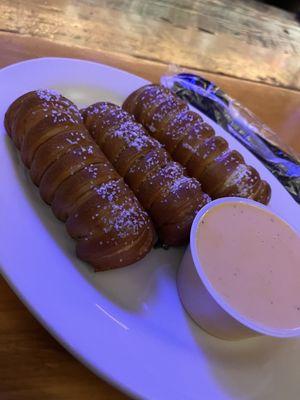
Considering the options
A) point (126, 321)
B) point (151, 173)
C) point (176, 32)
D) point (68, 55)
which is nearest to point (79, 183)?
point (151, 173)

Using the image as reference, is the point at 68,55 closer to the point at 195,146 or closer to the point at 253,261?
the point at 195,146

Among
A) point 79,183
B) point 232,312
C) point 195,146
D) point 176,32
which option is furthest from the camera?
point 176,32

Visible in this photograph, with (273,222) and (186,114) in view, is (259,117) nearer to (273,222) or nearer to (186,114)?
(186,114)

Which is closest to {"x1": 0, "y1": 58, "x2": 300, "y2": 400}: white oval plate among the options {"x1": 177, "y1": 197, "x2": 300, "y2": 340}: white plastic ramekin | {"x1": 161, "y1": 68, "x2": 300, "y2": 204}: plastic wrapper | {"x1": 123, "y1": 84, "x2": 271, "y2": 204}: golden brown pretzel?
{"x1": 177, "y1": 197, "x2": 300, "y2": 340}: white plastic ramekin

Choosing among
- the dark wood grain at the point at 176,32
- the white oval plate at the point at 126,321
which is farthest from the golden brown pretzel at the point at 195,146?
the dark wood grain at the point at 176,32

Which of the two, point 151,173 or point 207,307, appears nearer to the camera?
point 207,307

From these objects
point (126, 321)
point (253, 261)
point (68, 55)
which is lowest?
point (126, 321)

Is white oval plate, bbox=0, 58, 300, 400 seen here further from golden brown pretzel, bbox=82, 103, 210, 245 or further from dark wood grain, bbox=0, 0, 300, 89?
dark wood grain, bbox=0, 0, 300, 89

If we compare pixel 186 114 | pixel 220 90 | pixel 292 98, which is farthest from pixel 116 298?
pixel 292 98
